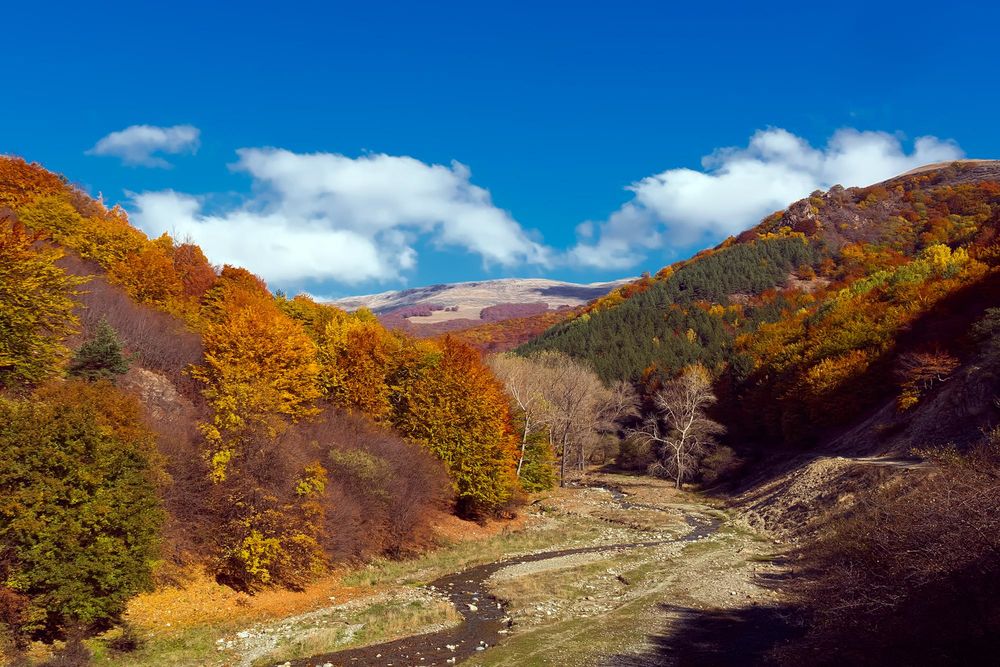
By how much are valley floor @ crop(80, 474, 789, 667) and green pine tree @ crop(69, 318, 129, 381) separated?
1154 cm

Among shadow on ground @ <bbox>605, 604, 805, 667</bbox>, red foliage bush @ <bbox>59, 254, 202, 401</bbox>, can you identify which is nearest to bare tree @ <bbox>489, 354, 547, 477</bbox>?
red foliage bush @ <bbox>59, 254, 202, 401</bbox>

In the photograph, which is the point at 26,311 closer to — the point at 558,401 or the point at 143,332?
the point at 143,332

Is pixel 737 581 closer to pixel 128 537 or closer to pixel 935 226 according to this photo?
pixel 128 537

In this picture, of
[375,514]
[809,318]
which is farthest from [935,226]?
[375,514]

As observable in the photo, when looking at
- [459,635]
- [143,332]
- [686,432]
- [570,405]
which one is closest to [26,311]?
[143,332]

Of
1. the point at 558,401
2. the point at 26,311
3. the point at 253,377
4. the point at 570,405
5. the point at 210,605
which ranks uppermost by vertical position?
the point at 26,311

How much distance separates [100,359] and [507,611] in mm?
23988

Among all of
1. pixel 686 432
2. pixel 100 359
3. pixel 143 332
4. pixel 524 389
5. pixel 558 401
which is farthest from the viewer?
pixel 558 401

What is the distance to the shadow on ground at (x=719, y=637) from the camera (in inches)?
751

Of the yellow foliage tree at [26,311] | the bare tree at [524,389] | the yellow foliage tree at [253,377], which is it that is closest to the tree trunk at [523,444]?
the bare tree at [524,389]

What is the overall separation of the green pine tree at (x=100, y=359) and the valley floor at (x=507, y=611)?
1154 centimetres

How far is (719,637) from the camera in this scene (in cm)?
2136

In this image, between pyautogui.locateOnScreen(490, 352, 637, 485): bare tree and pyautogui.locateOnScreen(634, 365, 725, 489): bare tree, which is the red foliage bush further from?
pyautogui.locateOnScreen(634, 365, 725, 489): bare tree

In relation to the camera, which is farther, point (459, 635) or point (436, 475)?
point (436, 475)
